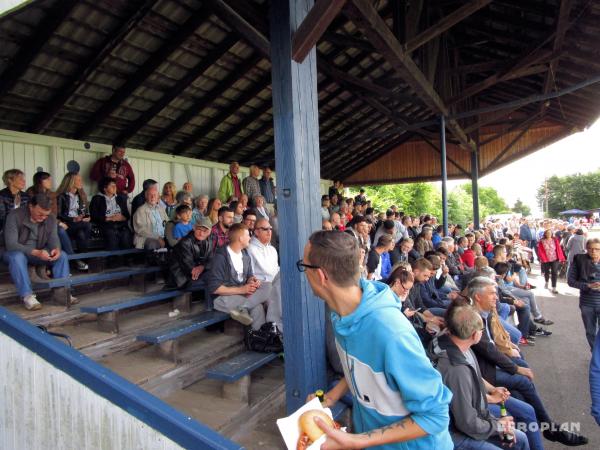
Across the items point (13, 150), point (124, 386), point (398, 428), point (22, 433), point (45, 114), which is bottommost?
point (22, 433)

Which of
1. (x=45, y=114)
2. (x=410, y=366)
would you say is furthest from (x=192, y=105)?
(x=410, y=366)

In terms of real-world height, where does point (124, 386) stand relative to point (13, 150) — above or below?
below

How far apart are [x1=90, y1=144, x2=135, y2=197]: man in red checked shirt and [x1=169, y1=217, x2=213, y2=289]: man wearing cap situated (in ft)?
7.65

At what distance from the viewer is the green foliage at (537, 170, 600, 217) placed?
1864 inches

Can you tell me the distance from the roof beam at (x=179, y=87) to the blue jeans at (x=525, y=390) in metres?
5.37

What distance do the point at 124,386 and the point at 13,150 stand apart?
5.58m

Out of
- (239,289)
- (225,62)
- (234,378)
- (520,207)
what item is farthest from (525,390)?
(520,207)

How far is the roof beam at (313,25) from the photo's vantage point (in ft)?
7.13

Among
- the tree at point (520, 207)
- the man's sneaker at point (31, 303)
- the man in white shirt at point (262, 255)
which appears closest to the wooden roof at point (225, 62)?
the man in white shirt at point (262, 255)

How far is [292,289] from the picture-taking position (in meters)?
2.39

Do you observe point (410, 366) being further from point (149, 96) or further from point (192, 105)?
point (192, 105)

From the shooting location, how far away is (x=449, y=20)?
15.9 feet

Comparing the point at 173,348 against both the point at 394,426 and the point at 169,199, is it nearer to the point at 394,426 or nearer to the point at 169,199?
the point at 394,426

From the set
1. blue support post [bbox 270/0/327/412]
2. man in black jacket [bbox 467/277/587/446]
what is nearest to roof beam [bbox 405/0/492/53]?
blue support post [bbox 270/0/327/412]
